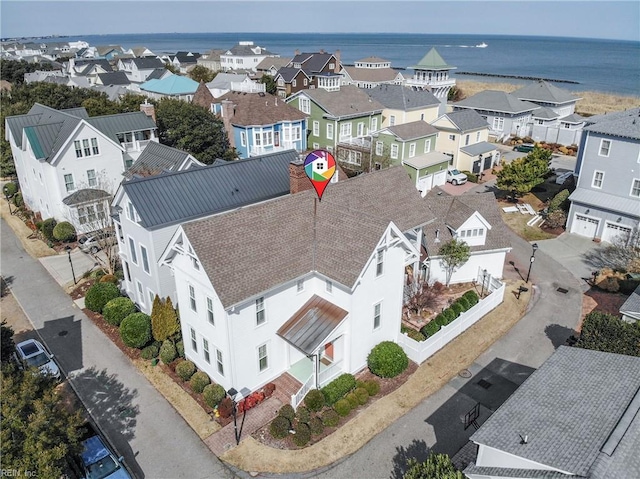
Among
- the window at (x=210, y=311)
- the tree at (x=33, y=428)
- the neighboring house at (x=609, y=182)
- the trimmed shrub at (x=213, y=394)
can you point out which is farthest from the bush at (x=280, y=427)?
the neighboring house at (x=609, y=182)

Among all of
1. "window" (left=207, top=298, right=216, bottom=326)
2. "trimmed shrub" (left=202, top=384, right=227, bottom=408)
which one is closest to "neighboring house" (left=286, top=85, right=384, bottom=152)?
"window" (left=207, top=298, right=216, bottom=326)

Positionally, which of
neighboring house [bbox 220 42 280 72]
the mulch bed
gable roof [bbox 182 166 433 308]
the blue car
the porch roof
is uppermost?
neighboring house [bbox 220 42 280 72]

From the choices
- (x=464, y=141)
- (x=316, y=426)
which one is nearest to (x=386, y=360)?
(x=316, y=426)

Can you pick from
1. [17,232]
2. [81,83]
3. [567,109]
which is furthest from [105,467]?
[81,83]

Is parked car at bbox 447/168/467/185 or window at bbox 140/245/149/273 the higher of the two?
window at bbox 140/245/149/273

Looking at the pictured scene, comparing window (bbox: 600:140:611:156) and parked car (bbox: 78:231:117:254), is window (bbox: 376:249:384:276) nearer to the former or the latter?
parked car (bbox: 78:231:117:254)

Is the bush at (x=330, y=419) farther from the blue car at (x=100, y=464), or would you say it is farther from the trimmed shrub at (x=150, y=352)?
the trimmed shrub at (x=150, y=352)
